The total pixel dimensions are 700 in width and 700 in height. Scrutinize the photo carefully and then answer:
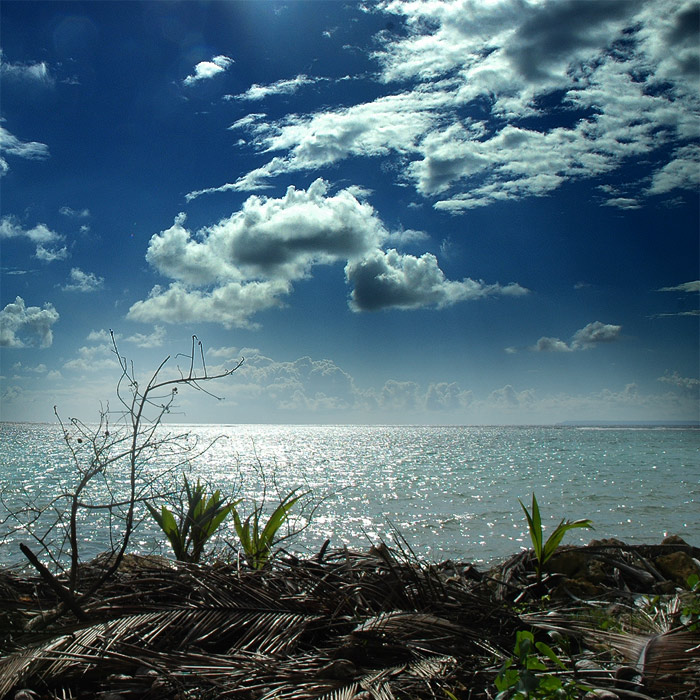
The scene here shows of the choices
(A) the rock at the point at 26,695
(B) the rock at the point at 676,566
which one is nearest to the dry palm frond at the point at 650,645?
(A) the rock at the point at 26,695

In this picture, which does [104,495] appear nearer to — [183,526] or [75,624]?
[183,526]

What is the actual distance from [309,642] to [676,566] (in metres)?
5.18

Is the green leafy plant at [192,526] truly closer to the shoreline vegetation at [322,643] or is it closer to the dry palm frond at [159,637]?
the shoreline vegetation at [322,643]

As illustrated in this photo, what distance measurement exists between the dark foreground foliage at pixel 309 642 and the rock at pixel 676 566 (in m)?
3.54

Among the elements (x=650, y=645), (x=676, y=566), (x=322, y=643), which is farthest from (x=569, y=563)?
(x=322, y=643)

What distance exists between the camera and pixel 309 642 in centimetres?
247

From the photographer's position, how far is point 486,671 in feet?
7.13

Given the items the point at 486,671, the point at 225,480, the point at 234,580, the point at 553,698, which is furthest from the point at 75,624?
the point at 225,480

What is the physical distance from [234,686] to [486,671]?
36.9 inches

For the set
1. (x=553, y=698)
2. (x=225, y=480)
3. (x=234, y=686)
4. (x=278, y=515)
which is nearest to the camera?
(x=553, y=698)

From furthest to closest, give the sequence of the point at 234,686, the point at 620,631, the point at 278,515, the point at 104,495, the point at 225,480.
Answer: the point at 225,480 → the point at 104,495 → the point at 278,515 → the point at 620,631 → the point at 234,686

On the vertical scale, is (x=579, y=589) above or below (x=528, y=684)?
below

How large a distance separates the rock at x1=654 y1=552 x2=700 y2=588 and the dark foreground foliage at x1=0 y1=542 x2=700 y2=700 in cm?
354

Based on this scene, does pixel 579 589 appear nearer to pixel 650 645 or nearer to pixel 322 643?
pixel 650 645
